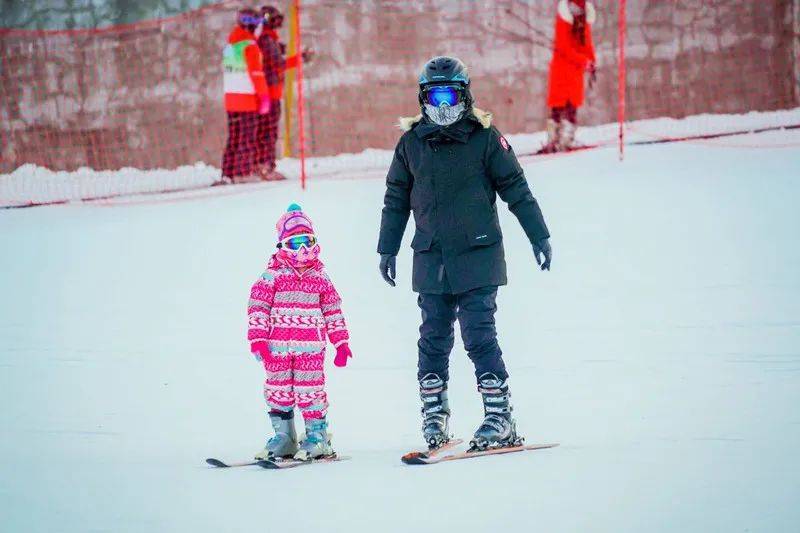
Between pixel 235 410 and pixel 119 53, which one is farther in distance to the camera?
pixel 119 53

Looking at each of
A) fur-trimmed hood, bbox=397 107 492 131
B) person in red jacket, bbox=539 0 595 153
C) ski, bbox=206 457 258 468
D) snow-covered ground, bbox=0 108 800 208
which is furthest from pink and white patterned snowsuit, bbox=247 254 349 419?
person in red jacket, bbox=539 0 595 153

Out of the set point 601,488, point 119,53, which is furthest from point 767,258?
point 119,53

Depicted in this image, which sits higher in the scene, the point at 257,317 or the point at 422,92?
the point at 422,92

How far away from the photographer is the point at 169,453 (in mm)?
5809

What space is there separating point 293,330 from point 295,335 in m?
0.02

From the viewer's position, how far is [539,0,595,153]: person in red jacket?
1399 centimetres

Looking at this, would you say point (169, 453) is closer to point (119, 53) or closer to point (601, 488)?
point (601, 488)

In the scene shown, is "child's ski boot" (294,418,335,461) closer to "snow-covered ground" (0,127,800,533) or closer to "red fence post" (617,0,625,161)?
"snow-covered ground" (0,127,800,533)

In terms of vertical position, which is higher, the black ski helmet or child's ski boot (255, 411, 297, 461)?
the black ski helmet

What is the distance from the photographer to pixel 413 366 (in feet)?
24.5

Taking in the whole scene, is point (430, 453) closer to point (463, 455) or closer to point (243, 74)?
point (463, 455)

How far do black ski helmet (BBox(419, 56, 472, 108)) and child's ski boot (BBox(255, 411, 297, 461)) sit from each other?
150 cm

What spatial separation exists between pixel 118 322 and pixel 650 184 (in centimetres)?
562

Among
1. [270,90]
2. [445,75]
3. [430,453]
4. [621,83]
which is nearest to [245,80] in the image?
[270,90]
